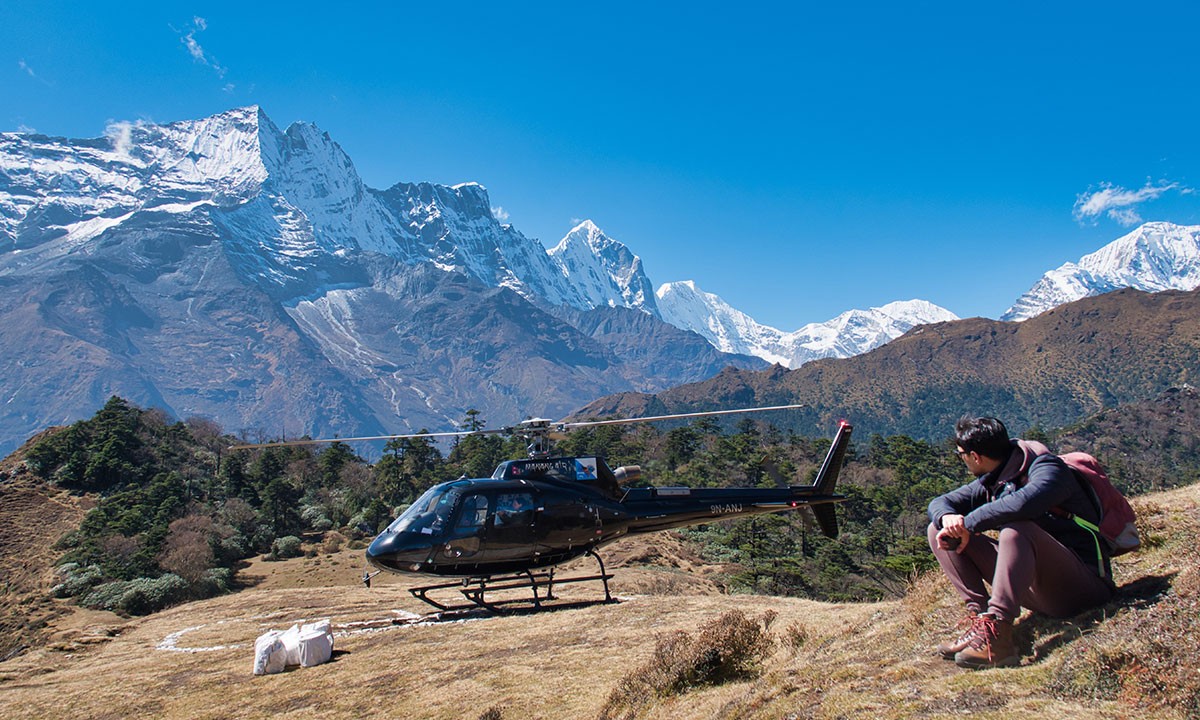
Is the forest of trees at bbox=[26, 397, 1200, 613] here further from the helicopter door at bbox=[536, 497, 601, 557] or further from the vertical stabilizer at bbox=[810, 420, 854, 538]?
the helicopter door at bbox=[536, 497, 601, 557]

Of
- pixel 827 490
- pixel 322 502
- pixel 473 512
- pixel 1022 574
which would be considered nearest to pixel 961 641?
pixel 1022 574

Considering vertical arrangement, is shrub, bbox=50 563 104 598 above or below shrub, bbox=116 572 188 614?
above

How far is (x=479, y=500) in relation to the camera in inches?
566

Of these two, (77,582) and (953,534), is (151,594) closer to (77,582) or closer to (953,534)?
(77,582)

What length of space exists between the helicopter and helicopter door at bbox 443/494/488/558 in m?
0.02

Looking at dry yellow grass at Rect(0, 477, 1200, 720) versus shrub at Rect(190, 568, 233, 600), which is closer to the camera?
dry yellow grass at Rect(0, 477, 1200, 720)

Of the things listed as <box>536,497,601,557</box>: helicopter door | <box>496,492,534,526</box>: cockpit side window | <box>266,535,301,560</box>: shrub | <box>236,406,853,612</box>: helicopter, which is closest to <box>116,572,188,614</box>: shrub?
<box>266,535,301,560</box>: shrub

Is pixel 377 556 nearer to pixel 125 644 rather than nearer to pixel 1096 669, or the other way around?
pixel 1096 669

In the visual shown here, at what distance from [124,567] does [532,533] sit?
50518mm

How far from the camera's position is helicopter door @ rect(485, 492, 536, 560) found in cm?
1446

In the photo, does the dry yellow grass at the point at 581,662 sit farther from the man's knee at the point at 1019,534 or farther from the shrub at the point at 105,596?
the shrub at the point at 105,596

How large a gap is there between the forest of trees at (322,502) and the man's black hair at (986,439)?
94.9ft

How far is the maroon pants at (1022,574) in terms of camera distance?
5.55 metres

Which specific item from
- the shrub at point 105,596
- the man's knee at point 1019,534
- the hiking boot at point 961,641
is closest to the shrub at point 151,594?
the shrub at point 105,596
